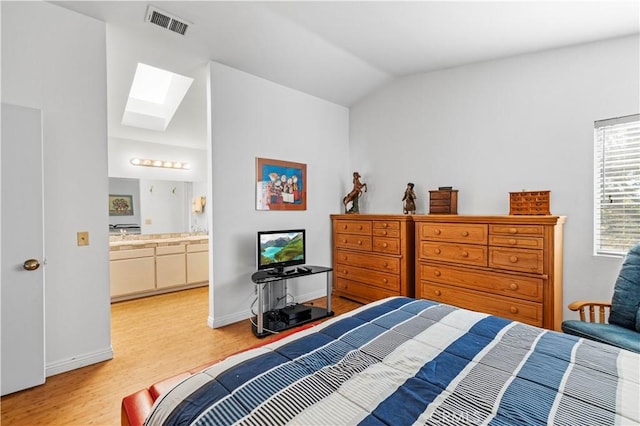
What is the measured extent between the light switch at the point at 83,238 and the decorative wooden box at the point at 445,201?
3.36m

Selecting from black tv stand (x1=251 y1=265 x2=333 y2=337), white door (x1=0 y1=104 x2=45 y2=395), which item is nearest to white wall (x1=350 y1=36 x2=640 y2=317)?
black tv stand (x1=251 y1=265 x2=333 y2=337)

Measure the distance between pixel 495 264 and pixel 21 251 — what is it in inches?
151

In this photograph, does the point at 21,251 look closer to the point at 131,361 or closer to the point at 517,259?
the point at 131,361

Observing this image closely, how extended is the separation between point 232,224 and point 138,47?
1.92 meters

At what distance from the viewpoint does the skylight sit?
3.71 meters

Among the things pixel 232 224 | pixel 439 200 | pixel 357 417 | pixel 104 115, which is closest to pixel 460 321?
pixel 357 417

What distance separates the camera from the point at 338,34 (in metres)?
3.01

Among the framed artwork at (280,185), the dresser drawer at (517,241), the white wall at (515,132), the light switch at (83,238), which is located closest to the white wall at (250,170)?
the framed artwork at (280,185)

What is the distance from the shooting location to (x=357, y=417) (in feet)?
Answer: 2.91

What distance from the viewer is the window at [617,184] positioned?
2.52 meters

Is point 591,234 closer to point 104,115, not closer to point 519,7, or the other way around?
point 519,7

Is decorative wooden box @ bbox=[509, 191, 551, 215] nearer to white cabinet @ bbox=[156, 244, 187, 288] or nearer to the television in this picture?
the television

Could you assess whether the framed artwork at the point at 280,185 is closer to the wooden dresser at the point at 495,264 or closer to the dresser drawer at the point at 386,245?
the dresser drawer at the point at 386,245

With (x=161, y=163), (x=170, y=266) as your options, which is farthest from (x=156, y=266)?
(x=161, y=163)
